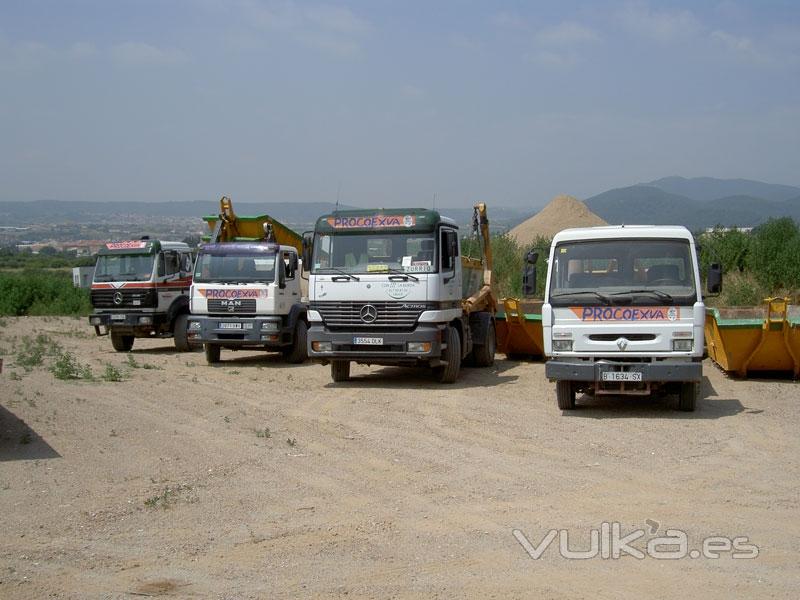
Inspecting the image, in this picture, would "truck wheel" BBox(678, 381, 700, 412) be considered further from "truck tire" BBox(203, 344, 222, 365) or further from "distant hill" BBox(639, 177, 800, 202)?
"distant hill" BBox(639, 177, 800, 202)

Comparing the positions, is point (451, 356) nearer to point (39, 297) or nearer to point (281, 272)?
point (281, 272)

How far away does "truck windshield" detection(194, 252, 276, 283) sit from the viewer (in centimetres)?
1714

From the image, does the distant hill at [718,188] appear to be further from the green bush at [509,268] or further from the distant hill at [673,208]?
the green bush at [509,268]

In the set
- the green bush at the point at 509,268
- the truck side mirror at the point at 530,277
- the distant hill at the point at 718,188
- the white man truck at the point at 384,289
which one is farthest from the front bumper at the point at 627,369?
the distant hill at the point at 718,188

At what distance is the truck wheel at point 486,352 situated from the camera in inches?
653

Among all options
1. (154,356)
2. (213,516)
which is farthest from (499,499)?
(154,356)

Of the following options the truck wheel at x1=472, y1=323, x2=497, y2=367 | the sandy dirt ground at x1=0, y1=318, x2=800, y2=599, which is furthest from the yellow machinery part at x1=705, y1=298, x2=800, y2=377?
the truck wheel at x1=472, y1=323, x2=497, y2=367

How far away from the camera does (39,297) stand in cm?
3769

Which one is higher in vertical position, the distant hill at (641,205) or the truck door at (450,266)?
the distant hill at (641,205)

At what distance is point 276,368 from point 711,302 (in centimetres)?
1255

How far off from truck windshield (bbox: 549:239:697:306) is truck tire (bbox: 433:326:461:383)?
304 cm

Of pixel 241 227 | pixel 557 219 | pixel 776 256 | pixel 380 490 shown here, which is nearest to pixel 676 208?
pixel 557 219

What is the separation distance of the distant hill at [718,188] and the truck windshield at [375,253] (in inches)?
4668

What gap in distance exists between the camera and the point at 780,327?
1339 cm
